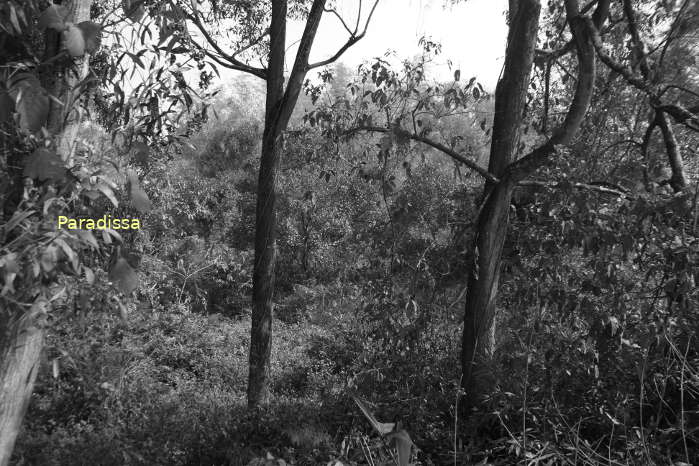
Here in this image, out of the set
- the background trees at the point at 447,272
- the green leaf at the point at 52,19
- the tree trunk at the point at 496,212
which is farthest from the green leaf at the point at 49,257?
the tree trunk at the point at 496,212

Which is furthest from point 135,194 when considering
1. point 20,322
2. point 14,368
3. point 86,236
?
point 14,368

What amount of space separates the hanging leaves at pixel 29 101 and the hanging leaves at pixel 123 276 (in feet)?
1.13

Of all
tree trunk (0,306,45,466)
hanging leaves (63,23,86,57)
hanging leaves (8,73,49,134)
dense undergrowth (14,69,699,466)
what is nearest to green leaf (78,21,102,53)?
hanging leaves (63,23,86,57)

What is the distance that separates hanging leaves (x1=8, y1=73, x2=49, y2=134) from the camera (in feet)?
3.70

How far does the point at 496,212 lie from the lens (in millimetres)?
3619

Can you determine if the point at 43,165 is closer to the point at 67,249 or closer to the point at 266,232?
the point at 67,249

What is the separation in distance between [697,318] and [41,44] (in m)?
2.99

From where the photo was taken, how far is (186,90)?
5.90 ft

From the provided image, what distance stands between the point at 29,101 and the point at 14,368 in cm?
83

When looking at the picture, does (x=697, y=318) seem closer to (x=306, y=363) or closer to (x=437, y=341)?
(x=437, y=341)

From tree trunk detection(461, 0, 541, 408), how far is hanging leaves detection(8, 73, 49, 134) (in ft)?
9.54

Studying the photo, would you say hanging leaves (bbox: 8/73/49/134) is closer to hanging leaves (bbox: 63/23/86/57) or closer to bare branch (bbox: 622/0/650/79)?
hanging leaves (bbox: 63/23/86/57)

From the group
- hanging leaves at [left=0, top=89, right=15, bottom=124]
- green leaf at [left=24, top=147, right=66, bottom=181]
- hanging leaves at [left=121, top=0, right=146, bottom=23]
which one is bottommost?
green leaf at [left=24, top=147, right=66, bottom=181]

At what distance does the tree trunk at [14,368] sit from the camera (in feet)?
4.91
